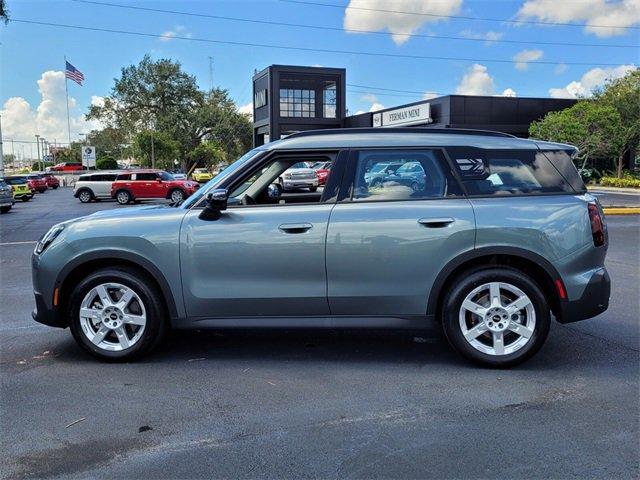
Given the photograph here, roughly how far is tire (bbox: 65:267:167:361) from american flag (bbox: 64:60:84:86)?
53.0 m

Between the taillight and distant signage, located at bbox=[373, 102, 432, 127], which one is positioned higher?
distant signage, located at bbox=[373, 102, 432, 127]

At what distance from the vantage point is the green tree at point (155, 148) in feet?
183

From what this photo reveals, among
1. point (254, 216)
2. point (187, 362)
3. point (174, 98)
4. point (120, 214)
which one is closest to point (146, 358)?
point (187, 362)

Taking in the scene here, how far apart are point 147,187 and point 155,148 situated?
29.8 m

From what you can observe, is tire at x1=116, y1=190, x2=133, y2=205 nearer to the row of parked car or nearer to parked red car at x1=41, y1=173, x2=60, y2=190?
the row of parked car

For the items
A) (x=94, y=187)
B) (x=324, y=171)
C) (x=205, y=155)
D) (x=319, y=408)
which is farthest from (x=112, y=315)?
(x=205, y=155)

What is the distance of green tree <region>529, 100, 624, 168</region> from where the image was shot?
104 feet

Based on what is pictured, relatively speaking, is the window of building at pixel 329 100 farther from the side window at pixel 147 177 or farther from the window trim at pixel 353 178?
the window trim at pixel 353 178

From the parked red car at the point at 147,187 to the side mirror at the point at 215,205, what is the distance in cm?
2529

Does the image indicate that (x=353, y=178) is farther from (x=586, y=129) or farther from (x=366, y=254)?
(x=586, y=129)

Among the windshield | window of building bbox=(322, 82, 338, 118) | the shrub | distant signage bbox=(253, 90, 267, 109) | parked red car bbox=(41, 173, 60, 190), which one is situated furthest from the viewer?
distant signage bbox=(253, 90, 267, 109)

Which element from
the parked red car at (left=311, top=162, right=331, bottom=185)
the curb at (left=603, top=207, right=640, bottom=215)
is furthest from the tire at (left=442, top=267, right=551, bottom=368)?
the curb at (left=603, top=207, right=640, bottom=215)

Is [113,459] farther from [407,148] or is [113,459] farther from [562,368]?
[562,368]

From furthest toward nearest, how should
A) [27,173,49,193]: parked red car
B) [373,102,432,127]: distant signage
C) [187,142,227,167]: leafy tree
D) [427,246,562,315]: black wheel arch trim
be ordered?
[187,142,227,167]: leafy tree → [27,173,49,193]: parked red car → [373,102,432,127]: distant signage → [427,246,562,315]: black wheel arch trim
